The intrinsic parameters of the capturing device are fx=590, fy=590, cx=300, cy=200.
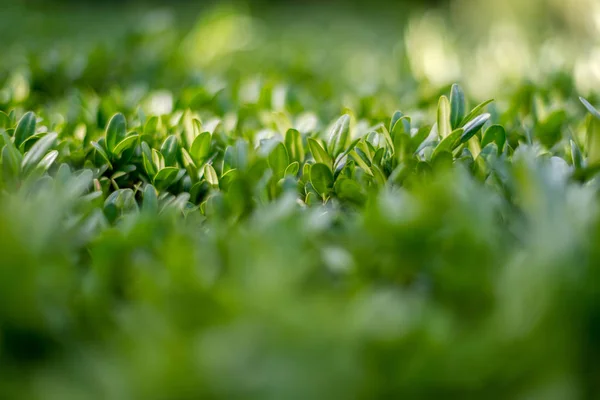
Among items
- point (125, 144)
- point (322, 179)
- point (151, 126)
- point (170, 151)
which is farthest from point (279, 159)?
point (151, 126)

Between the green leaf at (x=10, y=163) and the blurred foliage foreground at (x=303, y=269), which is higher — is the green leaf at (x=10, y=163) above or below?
above

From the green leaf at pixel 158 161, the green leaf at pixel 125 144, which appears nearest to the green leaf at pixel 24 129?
the green leaf at pixel 125 144

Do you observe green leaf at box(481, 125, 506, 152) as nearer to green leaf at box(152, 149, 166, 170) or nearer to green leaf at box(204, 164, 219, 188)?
green leaf at box(204, 164, 219, 188)

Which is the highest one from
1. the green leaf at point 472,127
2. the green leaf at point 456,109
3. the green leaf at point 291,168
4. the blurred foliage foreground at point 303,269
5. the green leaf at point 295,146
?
the green leaf at point 456,109

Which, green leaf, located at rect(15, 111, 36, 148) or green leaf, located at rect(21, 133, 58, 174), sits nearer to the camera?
green leaf, located at rect(21, 133, 58, 174)

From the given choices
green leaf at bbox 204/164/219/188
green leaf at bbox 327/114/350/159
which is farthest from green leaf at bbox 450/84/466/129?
green leaf at bbox 204/164/219/188

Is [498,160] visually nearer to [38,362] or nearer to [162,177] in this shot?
[162,177]

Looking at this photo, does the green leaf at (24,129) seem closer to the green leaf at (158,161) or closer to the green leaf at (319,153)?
the green leaf at (158,161)
